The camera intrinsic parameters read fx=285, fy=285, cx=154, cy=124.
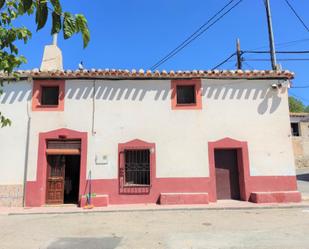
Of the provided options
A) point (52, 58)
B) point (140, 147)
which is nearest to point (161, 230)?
point (140, 147)

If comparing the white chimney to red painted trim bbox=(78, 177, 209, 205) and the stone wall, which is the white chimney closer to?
the stone wall

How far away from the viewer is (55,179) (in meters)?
10.6

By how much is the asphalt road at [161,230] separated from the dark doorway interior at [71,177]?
2.43m

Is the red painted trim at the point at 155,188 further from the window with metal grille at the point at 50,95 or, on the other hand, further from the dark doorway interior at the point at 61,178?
the window with metal grille at the point at 50,95

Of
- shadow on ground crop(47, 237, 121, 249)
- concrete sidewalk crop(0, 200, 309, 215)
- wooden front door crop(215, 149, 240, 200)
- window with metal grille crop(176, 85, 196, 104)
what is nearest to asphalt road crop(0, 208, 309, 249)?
shadow on ground crop(47, 237, 121, 249)

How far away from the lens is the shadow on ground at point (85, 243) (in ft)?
18.6

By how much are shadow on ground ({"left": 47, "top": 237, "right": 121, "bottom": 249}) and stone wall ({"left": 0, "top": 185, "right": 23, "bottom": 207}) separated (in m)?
4.80

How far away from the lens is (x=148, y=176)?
10.6 m

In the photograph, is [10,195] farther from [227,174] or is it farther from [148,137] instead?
[227,174]

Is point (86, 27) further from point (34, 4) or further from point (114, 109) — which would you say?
point (114, 109)

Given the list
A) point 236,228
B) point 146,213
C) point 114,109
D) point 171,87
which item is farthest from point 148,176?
point 236,228

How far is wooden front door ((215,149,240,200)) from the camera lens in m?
11.0

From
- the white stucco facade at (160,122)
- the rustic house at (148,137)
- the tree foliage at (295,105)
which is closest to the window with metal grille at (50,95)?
the rustic house at (148,137)

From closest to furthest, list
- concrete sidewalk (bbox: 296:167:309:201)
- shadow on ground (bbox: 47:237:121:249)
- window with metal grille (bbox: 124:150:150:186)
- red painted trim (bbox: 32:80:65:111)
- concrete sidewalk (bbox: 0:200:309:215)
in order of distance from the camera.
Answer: shadow on ground (bbox: 47:237:121:249)
concrete sidewalk (bbox: 0:200:309:215)
window with metal grille (bbox: 124:150:150:186)
red painted trim (bbox: 32:80:65:111)
concrete sidewalk (bbox: 296:167:309:201)
